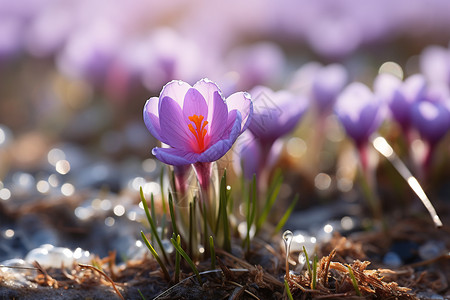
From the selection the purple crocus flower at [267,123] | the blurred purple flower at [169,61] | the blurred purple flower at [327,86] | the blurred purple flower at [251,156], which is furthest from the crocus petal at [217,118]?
the blurred purple flower at [169,61]

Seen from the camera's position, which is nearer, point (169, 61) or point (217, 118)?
point (217, 118)

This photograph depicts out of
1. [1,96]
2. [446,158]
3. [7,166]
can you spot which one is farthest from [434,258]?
[1,96]

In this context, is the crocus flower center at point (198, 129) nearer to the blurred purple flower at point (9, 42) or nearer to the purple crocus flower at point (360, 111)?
the purple crocus flower at point (360, 111)

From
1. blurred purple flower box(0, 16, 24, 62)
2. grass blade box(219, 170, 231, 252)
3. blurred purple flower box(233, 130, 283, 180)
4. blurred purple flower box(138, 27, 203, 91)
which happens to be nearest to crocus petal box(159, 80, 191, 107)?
grass blade box(219, 170, 231, 252)

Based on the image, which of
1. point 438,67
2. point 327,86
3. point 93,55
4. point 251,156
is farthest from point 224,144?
point 93,55

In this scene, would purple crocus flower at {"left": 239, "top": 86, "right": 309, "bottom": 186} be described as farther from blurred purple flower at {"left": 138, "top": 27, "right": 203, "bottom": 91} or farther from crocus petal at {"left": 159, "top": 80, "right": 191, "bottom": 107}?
blurred purple flower at {"left": 138, "top": 27, "right": 203, "bottom": 91}

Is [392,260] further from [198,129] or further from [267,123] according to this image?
[198,129]
